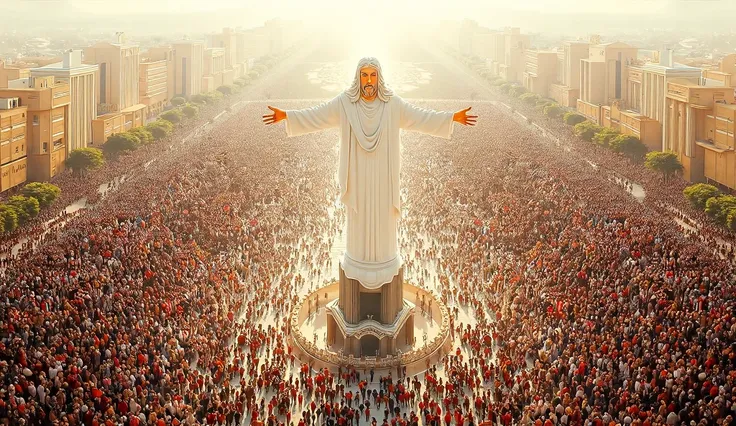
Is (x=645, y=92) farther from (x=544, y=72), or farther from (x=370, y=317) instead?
(x=370, y=317)

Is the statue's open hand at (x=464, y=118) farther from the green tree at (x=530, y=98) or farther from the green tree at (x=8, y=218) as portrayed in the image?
the green tree at (x=530, y=98)

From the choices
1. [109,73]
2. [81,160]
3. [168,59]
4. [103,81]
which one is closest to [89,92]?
[81,160]

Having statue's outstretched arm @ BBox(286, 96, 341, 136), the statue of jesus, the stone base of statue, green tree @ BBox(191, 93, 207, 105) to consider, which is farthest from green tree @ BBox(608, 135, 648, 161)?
green tree @ BBox(191, 93, 207, 105)

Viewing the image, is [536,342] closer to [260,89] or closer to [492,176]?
[492,176]

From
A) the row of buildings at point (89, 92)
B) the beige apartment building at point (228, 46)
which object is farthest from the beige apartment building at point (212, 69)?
the beige apartment building at point (228, 46)

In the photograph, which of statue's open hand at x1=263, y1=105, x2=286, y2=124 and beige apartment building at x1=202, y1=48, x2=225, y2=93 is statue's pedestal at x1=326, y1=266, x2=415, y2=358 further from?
beige apartment building at x1=202, y1=48, x2=225, y2=93

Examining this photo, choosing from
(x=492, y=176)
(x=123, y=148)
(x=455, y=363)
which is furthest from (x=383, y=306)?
(x=123, y=148)
